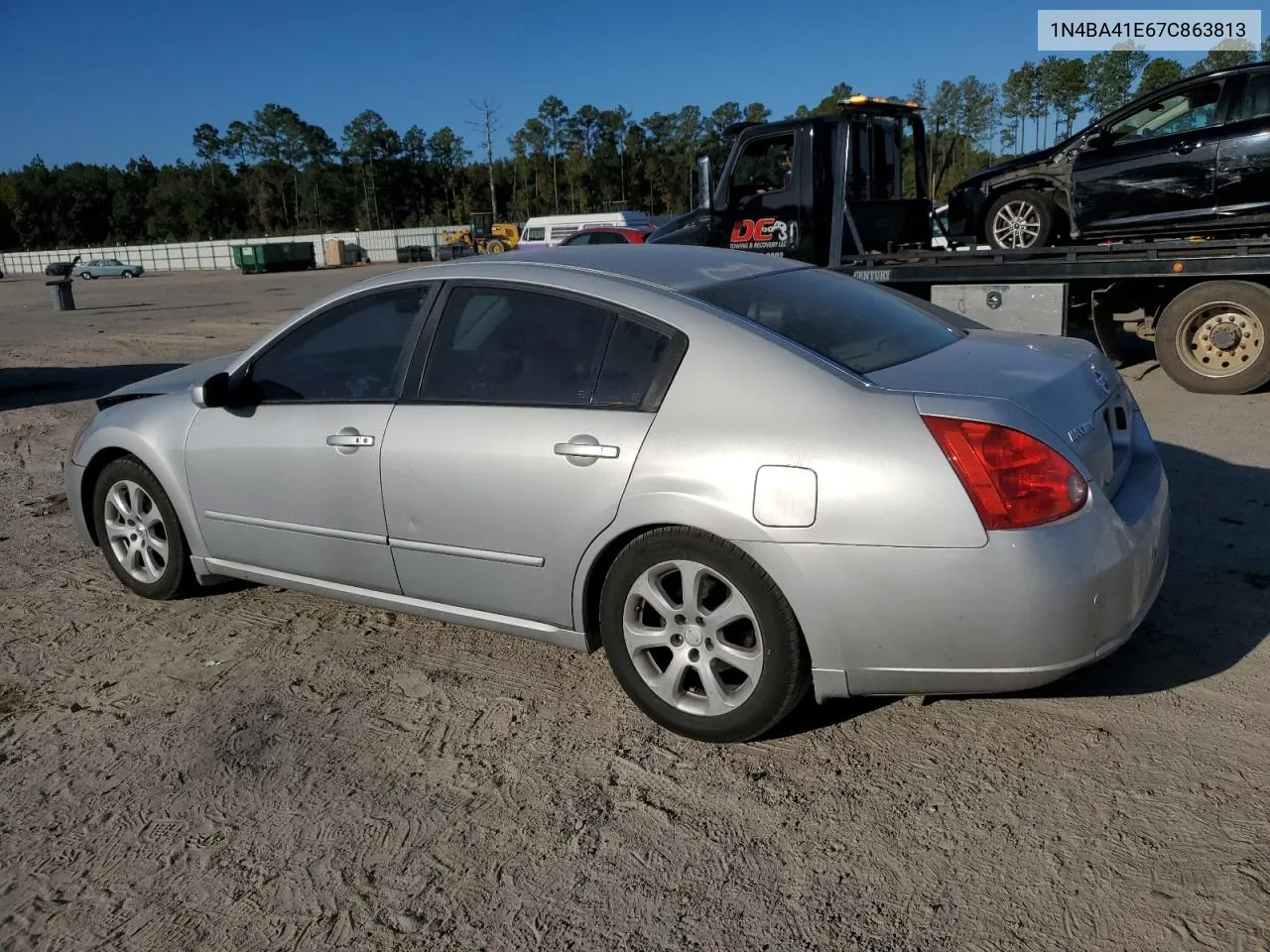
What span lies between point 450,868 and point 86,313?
1105 inches

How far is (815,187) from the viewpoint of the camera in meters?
10.6

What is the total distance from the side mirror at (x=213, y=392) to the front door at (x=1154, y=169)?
8.47 meters

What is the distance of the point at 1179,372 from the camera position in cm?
854

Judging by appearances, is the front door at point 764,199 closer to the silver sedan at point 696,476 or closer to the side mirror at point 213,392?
the silver sedan at point 696,476

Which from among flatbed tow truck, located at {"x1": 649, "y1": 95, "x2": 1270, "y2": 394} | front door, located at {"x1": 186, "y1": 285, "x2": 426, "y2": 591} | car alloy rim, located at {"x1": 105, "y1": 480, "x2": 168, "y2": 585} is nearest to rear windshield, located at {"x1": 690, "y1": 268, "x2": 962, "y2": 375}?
front door, located at {"x1": 186, "y1": 285, "x2": 426, "y2": 591}

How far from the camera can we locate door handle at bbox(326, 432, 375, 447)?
3.76 m

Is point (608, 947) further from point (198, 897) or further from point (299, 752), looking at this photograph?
point (299, 752)

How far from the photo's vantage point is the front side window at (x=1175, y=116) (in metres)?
9.18

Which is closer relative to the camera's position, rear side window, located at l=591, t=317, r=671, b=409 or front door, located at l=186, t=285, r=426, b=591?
rear side window, located at l=591, t=317, r=671, b=409

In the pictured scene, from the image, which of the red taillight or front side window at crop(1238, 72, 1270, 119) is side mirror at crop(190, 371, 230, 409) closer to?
the red taillight

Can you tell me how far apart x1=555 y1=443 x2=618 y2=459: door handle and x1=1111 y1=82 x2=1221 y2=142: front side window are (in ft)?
27.4

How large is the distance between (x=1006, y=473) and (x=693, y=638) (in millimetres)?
1024

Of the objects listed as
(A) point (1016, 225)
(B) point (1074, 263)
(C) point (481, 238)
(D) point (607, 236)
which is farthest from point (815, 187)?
(C) point (481, 238)

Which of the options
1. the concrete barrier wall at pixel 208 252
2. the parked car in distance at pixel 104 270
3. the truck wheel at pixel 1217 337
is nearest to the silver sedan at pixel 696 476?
the truck wheel at pixel 1217 337
